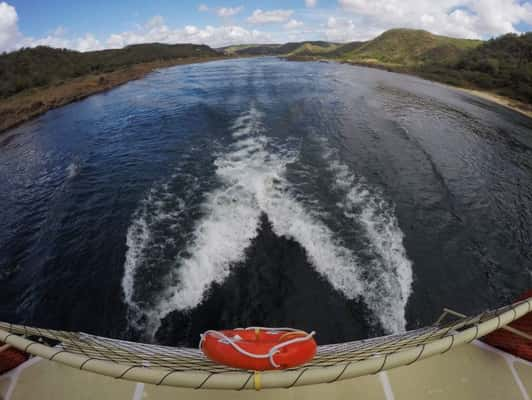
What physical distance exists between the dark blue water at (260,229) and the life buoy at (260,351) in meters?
4.44

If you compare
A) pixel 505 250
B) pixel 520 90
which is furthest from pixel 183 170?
pixel 520 90

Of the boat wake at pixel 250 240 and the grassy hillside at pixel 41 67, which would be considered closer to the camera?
the boat wake at pixel 250 240

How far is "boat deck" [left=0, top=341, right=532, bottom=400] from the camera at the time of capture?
10.9ft

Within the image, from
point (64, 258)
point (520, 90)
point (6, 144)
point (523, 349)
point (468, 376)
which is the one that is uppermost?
point (520, 90)

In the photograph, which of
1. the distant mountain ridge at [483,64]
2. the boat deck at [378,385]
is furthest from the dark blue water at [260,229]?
the distant mountain ridge at [483,64]

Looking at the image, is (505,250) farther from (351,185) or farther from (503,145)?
(503,145)

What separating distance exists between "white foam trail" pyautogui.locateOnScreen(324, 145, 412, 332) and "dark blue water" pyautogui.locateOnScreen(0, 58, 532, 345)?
59 millimetres

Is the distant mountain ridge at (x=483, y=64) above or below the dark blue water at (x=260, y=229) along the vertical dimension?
above

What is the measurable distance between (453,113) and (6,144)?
45.6m

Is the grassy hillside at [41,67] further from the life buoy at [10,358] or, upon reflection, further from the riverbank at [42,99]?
the life buoy at [10,358]

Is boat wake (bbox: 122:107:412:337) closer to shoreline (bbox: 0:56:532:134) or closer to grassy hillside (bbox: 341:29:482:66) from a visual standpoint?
shoreline (bbox: 0:56:532:134)

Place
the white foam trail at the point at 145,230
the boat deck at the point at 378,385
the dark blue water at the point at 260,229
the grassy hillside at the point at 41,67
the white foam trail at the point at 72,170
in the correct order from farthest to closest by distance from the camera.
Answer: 1. the grassy hillside at the point at 41,67
2. the white foam trail at the point at 72,170
3. the white foam trail at the point at 145,230
4. the dark blue water at the point at 260,229
5. the boat deck at the point at 378,385

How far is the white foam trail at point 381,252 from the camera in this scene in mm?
6762

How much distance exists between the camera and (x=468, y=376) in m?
3.50
